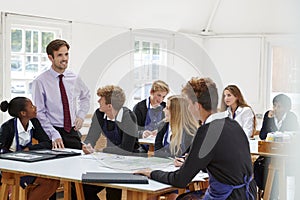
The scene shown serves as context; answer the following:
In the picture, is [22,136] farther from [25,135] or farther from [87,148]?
[87,148]

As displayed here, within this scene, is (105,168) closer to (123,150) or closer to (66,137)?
(123,150)

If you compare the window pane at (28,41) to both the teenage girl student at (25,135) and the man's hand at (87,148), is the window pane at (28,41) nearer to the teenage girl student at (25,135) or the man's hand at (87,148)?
the teenage girl student at (25,135)

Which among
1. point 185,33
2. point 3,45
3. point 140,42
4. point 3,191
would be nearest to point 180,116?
point 3,191

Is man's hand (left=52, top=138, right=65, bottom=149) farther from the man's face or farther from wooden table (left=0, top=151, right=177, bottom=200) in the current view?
the man's face

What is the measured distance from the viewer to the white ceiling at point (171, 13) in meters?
5.40

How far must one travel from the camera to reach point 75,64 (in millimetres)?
5828

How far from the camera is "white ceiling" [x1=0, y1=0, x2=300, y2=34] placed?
5.40 m

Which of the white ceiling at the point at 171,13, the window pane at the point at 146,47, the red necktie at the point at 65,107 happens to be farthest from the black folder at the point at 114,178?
the window pane at the point at 146,47

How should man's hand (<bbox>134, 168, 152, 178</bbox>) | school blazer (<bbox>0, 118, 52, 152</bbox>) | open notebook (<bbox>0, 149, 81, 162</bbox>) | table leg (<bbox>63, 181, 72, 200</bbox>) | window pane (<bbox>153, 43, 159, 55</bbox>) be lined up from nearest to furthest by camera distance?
1. man's hand (<bbox>134, 168, 152, 178</bbox>)
2. open notebook (<bbox>0, 149, 81, 162</bbox>)
3. table leg (<bbox>63, 181, 72, 200</bbox>)
4. school blazer (<bbox>0, 118, 52, 152</bbox>)
5. window pane (<bbox>153, 43, 159, 55</bbox>)

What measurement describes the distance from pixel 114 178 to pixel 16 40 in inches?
123

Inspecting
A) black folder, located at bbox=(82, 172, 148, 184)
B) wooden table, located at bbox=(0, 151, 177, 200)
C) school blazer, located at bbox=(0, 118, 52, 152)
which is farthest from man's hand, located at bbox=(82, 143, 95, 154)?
black folder, located at bbox=(82, 172, 148, 184)

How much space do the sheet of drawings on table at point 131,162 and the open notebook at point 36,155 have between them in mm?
175

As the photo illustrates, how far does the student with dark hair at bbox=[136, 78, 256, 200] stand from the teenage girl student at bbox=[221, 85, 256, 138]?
2.58 metres

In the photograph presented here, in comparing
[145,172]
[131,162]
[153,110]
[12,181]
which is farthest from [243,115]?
[12,181]
